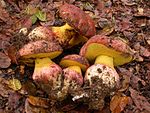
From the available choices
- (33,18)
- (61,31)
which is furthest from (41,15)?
(61,31)

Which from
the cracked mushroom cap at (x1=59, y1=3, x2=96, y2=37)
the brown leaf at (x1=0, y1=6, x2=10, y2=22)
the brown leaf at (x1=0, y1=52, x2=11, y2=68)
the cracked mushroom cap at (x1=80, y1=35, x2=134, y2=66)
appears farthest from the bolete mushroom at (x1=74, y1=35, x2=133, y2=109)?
the brown leaf at (x1=0, y1=6, x2=10, y2=22)

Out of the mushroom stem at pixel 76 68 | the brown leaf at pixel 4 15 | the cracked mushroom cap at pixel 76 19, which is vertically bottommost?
the mushroom stem at pixel 76 68

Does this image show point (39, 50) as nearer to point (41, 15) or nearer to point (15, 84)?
point (15, 84)

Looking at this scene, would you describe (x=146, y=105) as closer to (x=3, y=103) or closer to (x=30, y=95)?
(x=30, y=95)

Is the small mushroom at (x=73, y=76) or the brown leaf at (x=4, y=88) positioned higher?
the small mushroom at (x=73, y=76)

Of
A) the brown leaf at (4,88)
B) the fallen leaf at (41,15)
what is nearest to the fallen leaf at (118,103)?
the brown leaf at (4,88)

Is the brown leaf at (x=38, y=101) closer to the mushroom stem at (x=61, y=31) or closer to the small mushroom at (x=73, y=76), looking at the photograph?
the small mushroom at (x=73, y=76)
